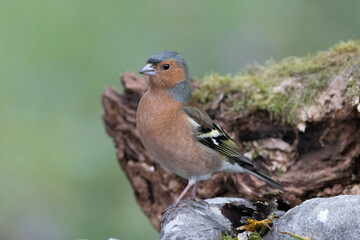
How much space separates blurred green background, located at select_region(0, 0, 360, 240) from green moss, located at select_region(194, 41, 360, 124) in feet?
8.35

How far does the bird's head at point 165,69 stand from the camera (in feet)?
16.1

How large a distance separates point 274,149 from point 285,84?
685 mm

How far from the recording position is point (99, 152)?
8.12m

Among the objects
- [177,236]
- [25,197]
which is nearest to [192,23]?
[25,197]

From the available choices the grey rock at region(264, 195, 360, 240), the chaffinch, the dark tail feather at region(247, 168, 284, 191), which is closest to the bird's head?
the chaffinch

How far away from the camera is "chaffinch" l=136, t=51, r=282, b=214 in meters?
4.82

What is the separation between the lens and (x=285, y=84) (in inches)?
215

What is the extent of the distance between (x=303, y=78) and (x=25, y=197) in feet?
15.9

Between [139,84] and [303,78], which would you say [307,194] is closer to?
[303,78]

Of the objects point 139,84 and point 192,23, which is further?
point 192,23

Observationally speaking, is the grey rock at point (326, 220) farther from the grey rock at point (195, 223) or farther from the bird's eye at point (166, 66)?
the bird's eye at point (166, 66)

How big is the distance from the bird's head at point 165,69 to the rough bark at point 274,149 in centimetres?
82

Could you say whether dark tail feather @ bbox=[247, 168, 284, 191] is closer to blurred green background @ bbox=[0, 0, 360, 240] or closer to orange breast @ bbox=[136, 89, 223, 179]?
orange breast @ bbox=[136, 89, 223, 179]

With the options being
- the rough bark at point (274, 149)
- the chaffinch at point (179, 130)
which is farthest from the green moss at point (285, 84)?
the chaffinch at point (179, 130)
